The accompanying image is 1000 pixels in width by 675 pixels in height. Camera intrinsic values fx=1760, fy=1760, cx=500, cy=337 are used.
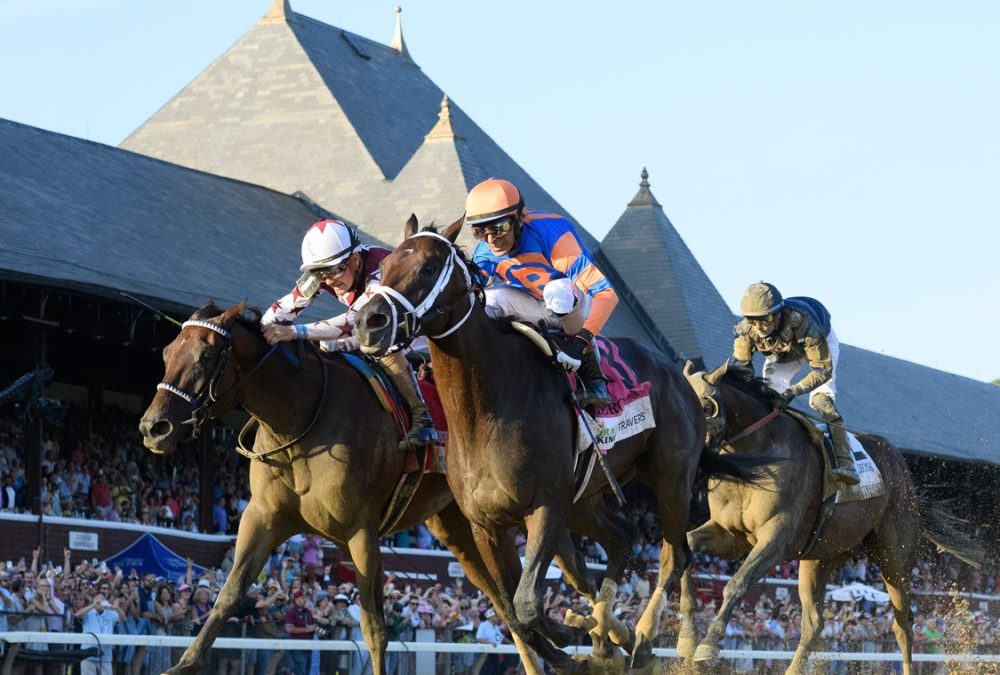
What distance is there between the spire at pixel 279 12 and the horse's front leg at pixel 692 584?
81.5 feet

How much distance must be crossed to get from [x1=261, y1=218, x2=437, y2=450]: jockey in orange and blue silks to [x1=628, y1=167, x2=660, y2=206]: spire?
25.9 m

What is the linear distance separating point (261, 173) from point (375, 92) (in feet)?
11.6

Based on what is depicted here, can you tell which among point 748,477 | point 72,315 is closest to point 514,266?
point 748,477

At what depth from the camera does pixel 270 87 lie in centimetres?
3416

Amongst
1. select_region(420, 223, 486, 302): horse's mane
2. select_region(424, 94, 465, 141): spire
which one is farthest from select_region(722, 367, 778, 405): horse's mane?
select_region(424, 94, 465, 141): spire

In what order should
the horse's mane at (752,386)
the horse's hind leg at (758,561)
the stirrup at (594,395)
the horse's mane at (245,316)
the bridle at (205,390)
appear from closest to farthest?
the stirrup at (594,395)
the bridle at (205,390)
the horse's mane at (245,316)
the horse's hind leg at (758,561)
the horse's mane at (752,386)

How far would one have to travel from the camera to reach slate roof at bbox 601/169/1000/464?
31.2 m

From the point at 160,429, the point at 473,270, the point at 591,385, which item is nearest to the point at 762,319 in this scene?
the point at 591,385

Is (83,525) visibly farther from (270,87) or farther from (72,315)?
(270,87)

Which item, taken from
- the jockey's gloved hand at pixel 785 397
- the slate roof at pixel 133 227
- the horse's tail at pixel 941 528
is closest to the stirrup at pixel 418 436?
the jockey's gloved hand at pixel 785 397

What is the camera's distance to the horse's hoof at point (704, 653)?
9.72 meters

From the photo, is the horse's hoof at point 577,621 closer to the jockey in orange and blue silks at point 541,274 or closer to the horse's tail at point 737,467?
the jockey in orange and blue silks at point 541,274

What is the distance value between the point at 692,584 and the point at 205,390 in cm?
309

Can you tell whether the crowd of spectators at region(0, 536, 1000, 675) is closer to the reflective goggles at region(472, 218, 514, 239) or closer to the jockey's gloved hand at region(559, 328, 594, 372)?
the jockey's gloved hand at region(559, 328, 594, 372)
